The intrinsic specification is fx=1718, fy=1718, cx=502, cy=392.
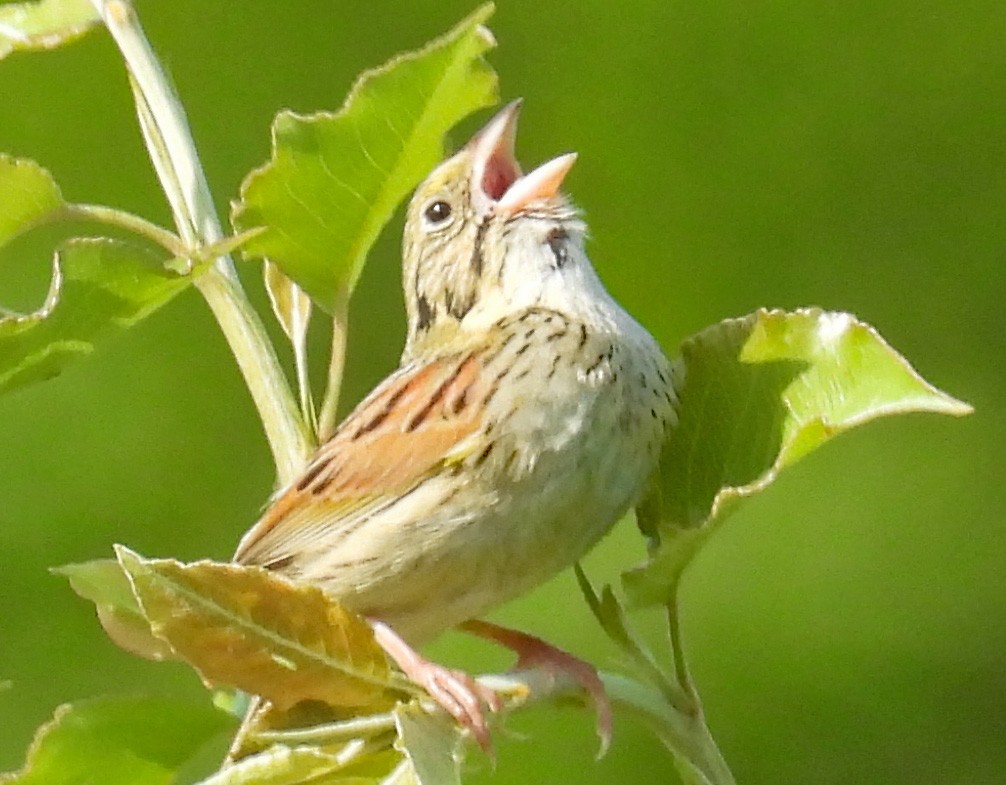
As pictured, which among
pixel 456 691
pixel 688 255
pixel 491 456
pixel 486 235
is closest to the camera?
pixel 456 691

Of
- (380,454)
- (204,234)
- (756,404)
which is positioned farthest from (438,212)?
(756,404)

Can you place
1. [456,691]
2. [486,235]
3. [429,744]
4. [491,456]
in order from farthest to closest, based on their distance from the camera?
[486,235] → [491,456] → [456,691] → [429,744]

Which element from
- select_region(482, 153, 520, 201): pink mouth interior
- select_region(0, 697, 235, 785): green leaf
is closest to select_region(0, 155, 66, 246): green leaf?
select_region(0, 697, 235, 785): green leaf

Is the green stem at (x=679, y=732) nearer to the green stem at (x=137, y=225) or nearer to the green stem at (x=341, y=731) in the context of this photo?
the green stem at (x=341, y=731)

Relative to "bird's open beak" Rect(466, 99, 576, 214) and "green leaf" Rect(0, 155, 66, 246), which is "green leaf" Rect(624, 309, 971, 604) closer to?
"bird's open beak" Rect(466, 99, 576, 214)

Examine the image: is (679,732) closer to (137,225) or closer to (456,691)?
(456,691)

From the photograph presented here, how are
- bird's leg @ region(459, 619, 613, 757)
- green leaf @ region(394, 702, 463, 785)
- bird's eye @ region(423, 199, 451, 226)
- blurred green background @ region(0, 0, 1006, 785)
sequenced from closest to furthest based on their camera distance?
green leaf @ region(394, 702, 463, 785) → bird's leg @ region(459, 619, 613, 757) → bird's eye @ region(423, 199, 451, 226) → blurred green background @ region(0, 0, 1006, 785)

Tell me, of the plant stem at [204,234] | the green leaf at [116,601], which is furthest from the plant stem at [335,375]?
the green leaf at [116,601]
